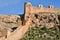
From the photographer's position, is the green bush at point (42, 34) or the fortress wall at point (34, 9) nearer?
the green bush at point (42, 34)

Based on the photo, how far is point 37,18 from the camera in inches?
1785

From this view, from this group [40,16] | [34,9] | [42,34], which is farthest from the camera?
[34,9]

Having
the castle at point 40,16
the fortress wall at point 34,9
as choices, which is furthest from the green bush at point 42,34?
the fortress wall at point 34,9

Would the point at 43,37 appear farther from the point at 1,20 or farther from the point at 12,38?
the point at 1,20

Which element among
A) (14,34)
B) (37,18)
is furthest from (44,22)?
(14,34)

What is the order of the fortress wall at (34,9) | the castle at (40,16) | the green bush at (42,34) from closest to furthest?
the green bush at (42,34)
the castle at (40,16)
the fortress wall at (34,9)

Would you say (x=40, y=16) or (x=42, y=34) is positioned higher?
(x=40, y=16)

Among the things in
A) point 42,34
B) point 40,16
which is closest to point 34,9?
point 40,16

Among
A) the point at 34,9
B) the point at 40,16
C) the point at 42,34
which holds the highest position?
the point at 34,9

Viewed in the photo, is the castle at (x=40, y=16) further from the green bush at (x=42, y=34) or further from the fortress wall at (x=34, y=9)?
the green bush at (x=42, y=34)

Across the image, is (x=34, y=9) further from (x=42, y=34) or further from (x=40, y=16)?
(x=42, y=34)

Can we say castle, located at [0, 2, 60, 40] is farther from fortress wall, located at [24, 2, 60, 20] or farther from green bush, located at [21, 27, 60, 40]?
green bush, located at [21, 27, 60, 40]

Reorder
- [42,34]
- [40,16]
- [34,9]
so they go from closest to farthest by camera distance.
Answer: [42,34] < [40,16] < [34,9]

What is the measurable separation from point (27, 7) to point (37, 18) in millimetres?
1855
